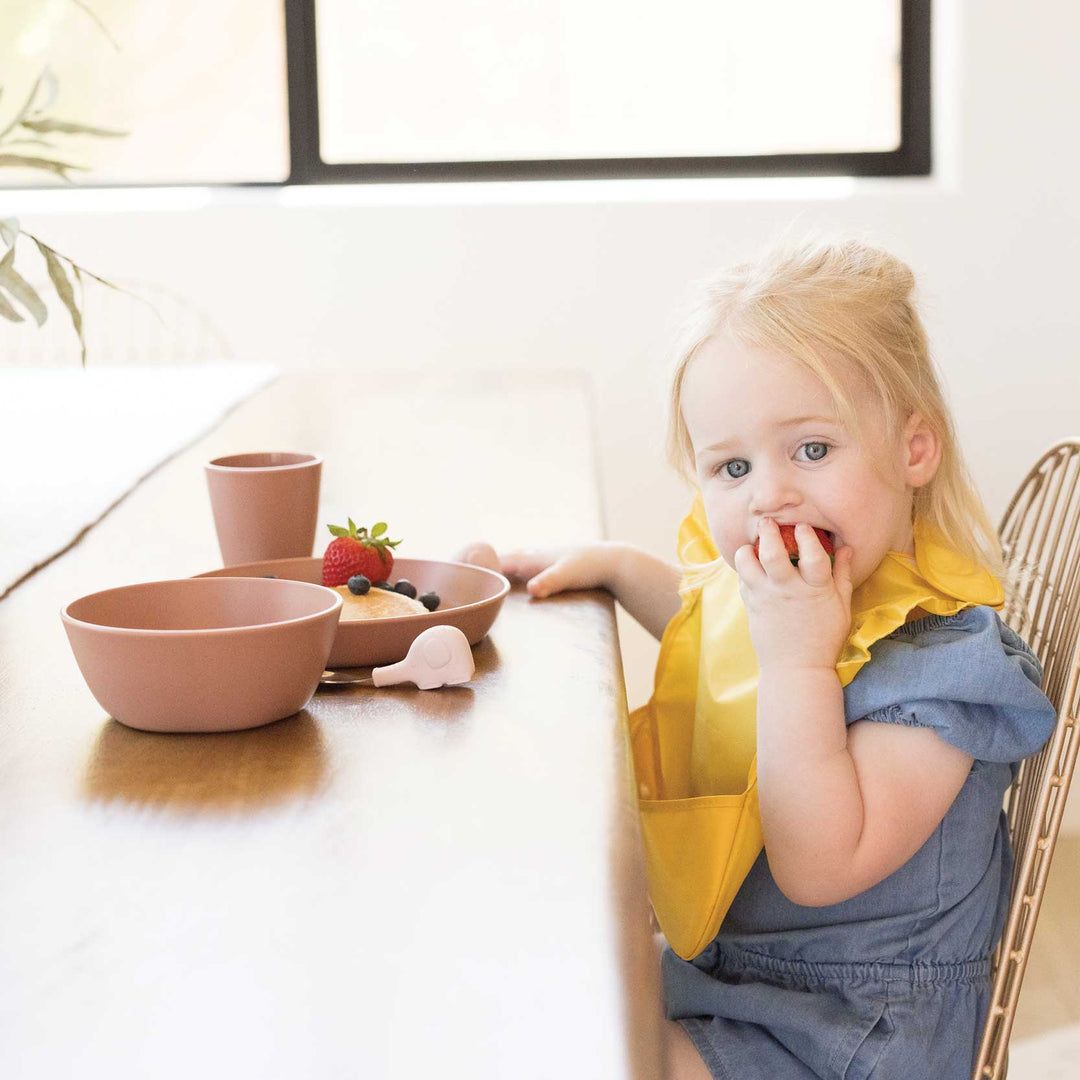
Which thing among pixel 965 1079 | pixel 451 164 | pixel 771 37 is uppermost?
pixel 771 37

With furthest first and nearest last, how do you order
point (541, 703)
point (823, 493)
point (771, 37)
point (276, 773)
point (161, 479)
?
1. point (771, 37)
2. point (161, 479)
3. point (823, 493)
4. point (541, 703)
5. point (276, 773)

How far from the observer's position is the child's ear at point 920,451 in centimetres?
95

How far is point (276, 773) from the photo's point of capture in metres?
0.62

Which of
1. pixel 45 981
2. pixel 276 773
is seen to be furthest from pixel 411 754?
pixel 45 981

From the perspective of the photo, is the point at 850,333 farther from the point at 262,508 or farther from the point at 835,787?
the point at 262,508

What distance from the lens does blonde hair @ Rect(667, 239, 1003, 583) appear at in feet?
2.99

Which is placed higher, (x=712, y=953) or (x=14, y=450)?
(x=14, y=450)

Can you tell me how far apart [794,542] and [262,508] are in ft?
1.22

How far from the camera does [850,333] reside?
0.92 meters

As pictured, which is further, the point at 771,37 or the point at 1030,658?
the point at 771,37

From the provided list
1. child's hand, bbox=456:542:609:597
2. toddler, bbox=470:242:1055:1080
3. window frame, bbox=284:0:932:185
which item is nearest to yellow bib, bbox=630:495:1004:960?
toddler, bbox=470:242:1055:1080

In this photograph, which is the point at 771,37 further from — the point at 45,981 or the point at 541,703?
the point at 45,981

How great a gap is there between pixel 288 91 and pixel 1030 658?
2.61 m

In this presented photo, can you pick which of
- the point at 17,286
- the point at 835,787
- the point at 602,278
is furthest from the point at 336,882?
the point at 602,278
